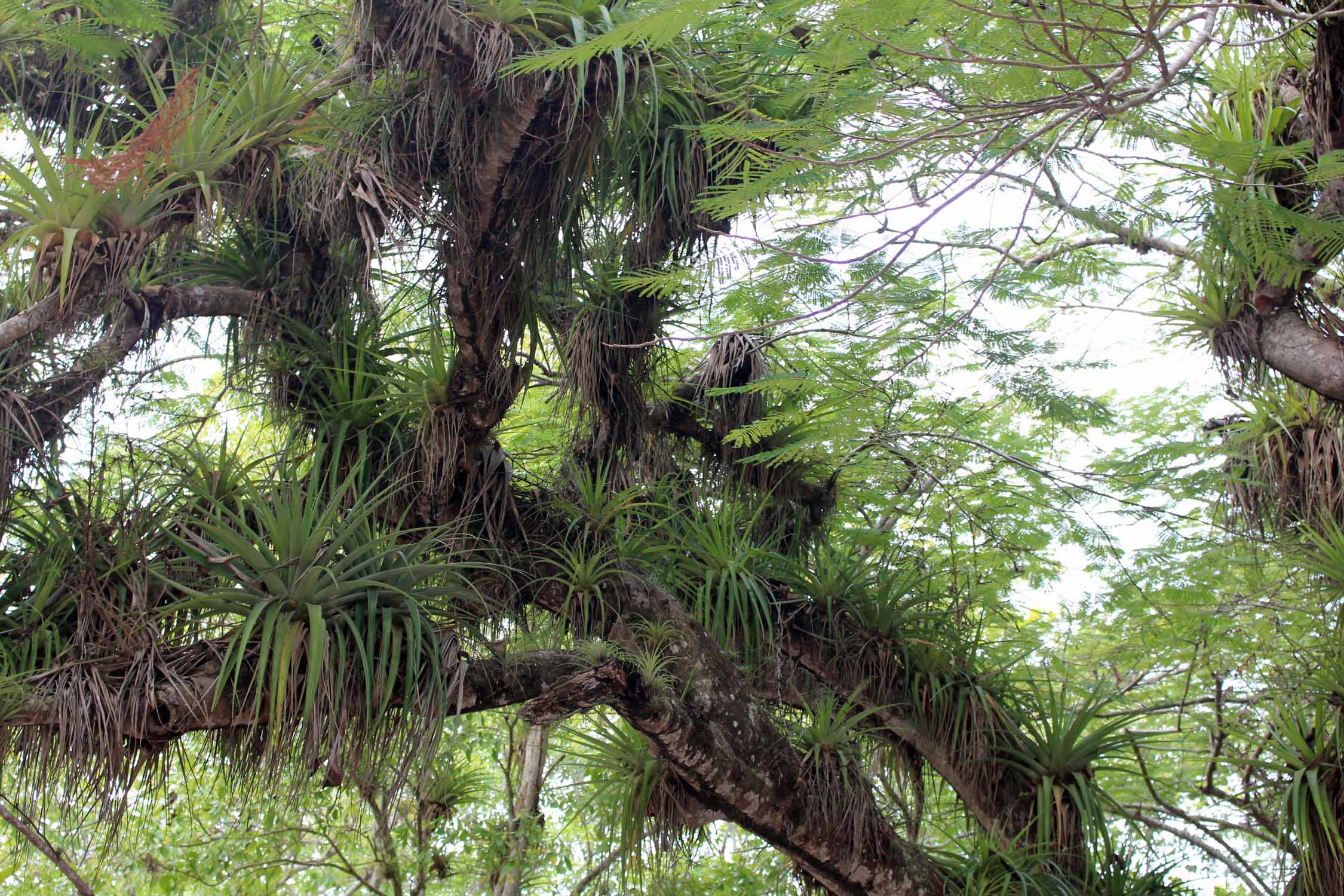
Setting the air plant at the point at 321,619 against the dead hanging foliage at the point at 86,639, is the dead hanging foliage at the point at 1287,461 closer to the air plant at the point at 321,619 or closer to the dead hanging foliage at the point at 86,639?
the air plant at the point at 321,619

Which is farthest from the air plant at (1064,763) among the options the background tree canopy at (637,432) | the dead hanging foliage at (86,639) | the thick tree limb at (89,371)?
the thick tree limb at (89,371)

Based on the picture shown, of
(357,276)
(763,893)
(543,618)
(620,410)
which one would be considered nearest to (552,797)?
(763,893)

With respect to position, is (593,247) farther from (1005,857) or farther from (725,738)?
(1005,857)

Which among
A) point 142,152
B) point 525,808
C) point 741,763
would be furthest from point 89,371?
point 525,808

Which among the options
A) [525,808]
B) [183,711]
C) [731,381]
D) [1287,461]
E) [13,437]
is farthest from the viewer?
[525,808]

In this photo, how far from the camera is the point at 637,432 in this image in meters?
4.61

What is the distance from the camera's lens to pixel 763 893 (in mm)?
5289

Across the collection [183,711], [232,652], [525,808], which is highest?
[525,808]

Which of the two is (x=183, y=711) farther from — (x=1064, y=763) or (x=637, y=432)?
(x=1064, y=763)

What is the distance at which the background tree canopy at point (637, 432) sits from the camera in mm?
2916

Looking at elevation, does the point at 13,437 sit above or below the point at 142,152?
below

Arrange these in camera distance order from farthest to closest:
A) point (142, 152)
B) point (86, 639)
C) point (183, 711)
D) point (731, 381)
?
point (731, 381) → point (86, 639) → point (183, 711) → point (142, 152)

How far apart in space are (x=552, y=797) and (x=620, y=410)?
371 cm

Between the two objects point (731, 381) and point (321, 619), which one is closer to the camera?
point (321, 619)
